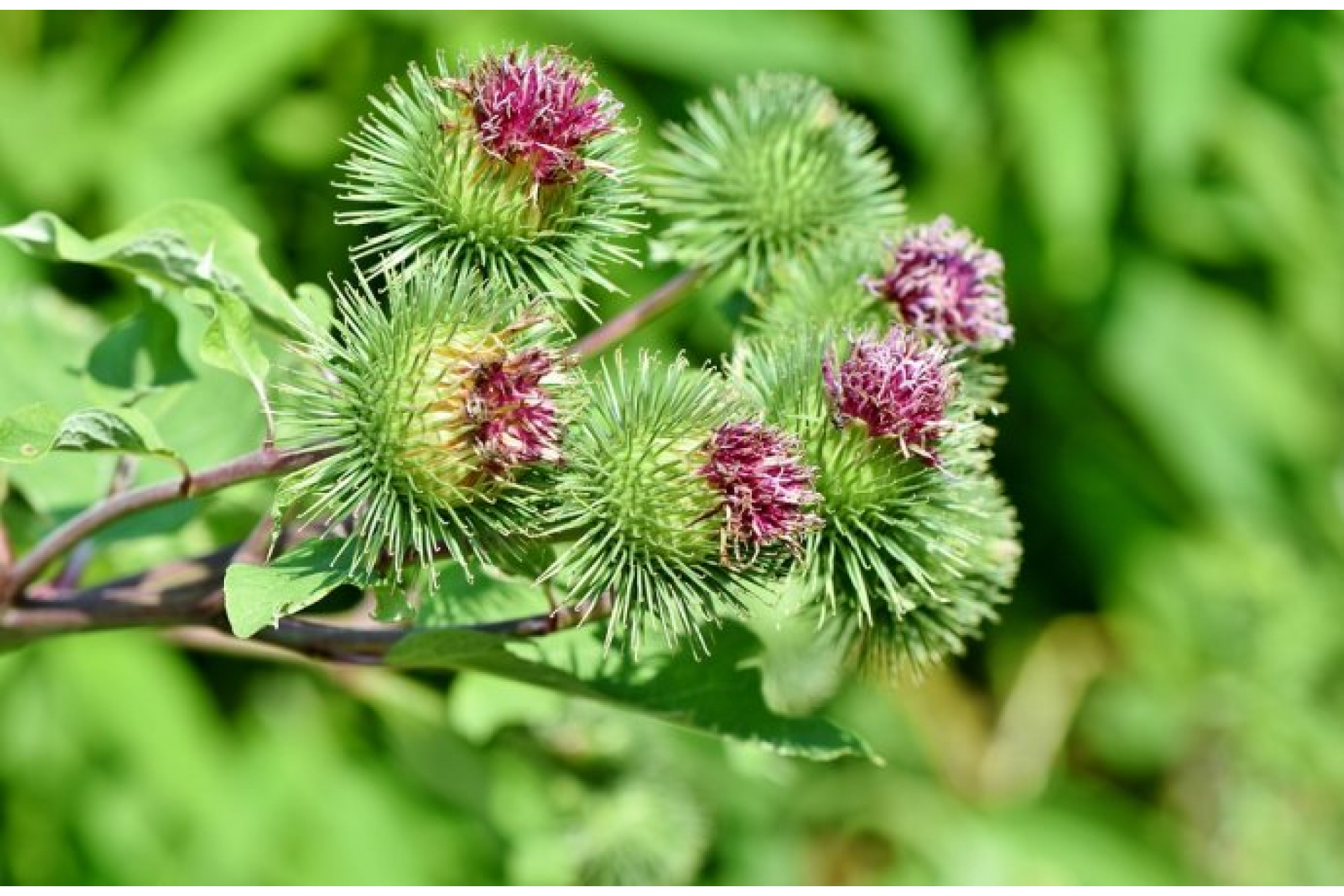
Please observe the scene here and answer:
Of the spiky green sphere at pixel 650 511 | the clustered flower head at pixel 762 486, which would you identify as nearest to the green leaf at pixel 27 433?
the spiky green sphere at pixel 650 511

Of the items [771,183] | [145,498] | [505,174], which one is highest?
[771,183]

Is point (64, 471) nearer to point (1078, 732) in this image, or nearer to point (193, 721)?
point (193, 721)

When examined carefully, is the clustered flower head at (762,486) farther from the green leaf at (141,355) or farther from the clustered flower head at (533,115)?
the green leaf at (141,355)

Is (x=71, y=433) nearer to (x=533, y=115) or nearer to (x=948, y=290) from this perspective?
(x=533, y=115)

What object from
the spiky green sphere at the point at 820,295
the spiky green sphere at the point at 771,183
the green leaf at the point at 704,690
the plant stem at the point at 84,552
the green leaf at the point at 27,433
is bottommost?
the plant stem at the point at 84,552

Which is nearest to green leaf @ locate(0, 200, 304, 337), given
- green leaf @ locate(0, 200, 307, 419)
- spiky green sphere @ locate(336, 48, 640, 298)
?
green leaf @ locate(0, 200, 307, 419)

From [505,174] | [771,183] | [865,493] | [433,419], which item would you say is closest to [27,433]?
[433,419]
